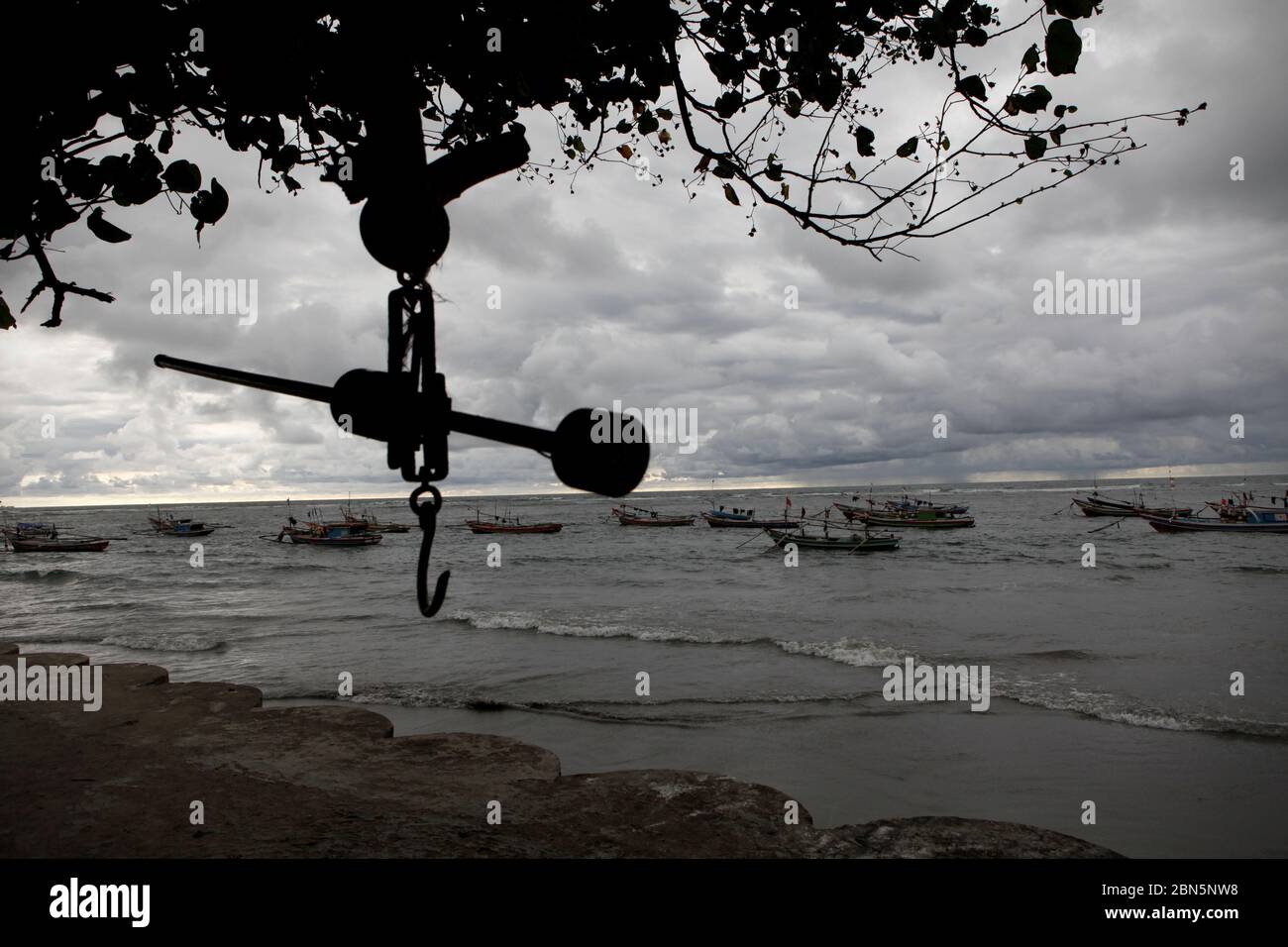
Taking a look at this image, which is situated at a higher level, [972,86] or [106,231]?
[972,86]

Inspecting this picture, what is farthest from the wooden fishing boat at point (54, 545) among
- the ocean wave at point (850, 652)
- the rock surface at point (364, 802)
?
the rock surface at point (364, 802)

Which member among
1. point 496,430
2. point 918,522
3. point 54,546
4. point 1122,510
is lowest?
point 54,546

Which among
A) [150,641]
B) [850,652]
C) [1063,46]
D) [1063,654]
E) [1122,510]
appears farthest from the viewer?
[1122,510]

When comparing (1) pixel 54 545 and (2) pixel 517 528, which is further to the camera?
(2) pixel 517 528

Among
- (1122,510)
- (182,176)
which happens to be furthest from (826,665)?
(1122,510)

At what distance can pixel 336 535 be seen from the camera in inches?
1994

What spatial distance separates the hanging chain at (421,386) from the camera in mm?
1401

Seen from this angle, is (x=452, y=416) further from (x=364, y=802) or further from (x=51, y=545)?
(x=51, y=545)

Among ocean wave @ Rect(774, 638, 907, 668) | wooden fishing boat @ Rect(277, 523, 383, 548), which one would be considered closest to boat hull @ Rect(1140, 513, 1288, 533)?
ocean wave @ Rect(774, 638, 907, 668)

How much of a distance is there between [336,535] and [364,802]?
49.9 meters

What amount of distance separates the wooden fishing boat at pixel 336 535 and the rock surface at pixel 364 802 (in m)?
45.9

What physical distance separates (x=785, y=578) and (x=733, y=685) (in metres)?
17.7
